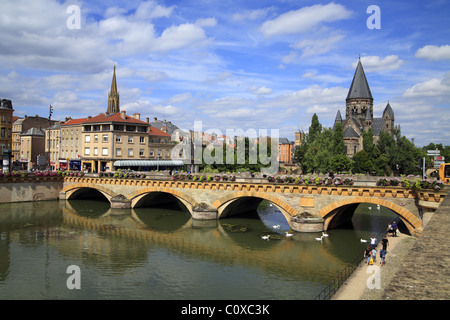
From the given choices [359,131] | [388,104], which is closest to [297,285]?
[359,131]

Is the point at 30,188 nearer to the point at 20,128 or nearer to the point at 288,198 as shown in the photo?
the point at 288,198

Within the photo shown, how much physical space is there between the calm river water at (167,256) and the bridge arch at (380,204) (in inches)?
79.9

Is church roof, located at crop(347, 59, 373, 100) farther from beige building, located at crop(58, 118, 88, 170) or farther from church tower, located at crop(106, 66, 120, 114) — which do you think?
beige building, located at crop(58, 118, 88, 170)

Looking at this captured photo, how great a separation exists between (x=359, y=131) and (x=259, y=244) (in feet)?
379

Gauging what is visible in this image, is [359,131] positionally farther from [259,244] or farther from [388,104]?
[259,244]

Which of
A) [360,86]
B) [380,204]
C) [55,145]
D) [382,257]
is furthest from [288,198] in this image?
[360,86]

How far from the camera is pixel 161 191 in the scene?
4900 cm

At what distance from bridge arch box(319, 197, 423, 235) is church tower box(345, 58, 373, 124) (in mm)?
→ 117775

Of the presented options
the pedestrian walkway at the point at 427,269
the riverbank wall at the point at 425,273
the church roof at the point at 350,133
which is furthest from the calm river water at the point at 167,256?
the church roof at the point at 350,133

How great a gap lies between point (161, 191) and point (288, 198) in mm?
18623

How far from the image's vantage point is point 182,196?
46.9m

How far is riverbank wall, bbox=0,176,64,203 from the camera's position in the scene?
55.9m

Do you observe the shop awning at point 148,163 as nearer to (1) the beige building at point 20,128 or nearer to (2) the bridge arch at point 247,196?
(2) the bridge arch at point 247,196

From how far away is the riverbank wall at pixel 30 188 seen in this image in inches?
2202
